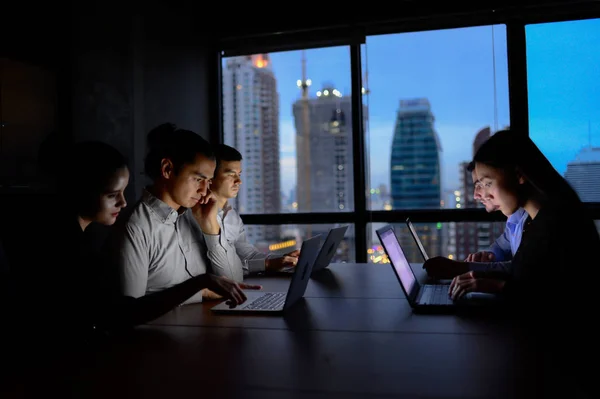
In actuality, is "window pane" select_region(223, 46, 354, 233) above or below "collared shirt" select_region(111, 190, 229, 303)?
above

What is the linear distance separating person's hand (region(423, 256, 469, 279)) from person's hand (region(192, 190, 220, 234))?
101 centimetres

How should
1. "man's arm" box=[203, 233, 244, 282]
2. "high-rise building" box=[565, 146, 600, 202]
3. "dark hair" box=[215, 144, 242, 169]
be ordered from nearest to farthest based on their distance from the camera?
"man's arm" box=[203, 233, 244, 282] < "dark hair" box=[215, 144, 242, 169] < "high-rise building" box=[565, 146, 600, 202]

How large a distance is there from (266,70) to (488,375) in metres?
4.21

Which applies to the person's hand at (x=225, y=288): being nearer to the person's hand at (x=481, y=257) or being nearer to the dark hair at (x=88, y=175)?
the dark hair at (x=88, y=175)

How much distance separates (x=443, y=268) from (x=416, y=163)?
234 centimetres

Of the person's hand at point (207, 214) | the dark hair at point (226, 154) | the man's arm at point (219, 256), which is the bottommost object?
the man's arm at point (219, 256)

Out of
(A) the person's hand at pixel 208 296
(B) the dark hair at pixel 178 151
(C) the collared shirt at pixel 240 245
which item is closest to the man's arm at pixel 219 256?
(C) the collared shirt at pixel 240 245

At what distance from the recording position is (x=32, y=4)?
126 inches

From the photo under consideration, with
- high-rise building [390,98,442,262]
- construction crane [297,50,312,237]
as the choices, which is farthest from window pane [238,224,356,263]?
high-rise building [390,98,442,262]

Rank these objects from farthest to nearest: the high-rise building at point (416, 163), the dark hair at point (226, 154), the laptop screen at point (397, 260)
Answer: the high-rise building at point (416, 163) → the dark hair at point (226, 154) → the laptop screen at point (397, 260)

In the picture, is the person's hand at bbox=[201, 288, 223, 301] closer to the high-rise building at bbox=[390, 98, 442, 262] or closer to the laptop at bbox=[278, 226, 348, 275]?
the laptop at bbox=[278, 226, 348, 275]

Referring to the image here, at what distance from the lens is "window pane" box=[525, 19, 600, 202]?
4125 mm

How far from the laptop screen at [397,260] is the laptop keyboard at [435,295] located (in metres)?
0.06

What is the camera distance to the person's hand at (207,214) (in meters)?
2.37
